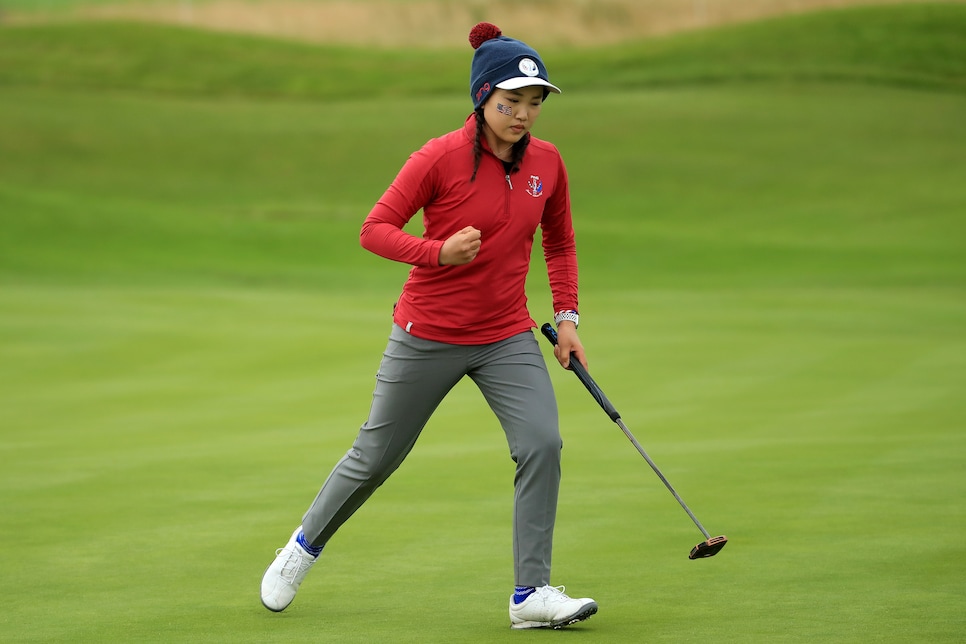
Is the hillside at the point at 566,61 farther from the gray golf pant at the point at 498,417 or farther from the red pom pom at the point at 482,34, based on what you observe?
the gray golf pant at the point at 498,417

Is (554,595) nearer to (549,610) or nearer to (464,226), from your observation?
(549,610)

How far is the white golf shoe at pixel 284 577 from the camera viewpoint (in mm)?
5598

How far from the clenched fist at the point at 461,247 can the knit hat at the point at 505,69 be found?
1.91ft

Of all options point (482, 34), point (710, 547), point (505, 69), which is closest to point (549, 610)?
point (710, 547)

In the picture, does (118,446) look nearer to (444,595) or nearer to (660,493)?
(660,493)

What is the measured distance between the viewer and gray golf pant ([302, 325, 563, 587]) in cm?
543

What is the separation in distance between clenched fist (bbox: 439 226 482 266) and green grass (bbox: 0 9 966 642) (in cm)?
132

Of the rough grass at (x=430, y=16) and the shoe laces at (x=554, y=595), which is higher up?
the rough grass at (x=430, y=16)

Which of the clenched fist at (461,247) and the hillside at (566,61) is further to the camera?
A: the hillside at (566,61)

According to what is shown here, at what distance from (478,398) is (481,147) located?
24.5 ft

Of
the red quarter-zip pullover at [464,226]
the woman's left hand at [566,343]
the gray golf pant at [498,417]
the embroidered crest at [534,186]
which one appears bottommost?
the gray golf pant at [498,417]

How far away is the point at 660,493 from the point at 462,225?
3159mm

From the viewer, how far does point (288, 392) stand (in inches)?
506

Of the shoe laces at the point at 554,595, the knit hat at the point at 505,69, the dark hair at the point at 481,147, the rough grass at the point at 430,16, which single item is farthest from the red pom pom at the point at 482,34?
the rough grass at the point at 430,16
